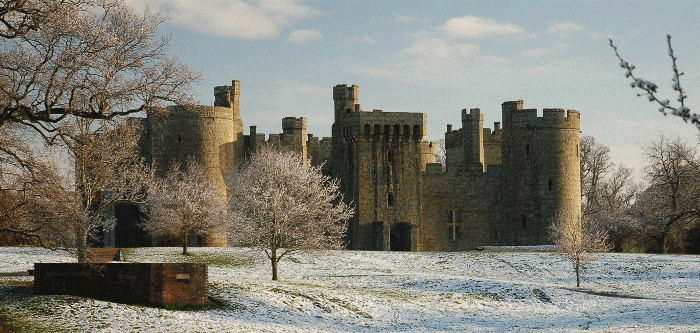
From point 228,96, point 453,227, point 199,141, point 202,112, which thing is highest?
point 228,96

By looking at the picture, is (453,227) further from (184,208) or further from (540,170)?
(184,208)

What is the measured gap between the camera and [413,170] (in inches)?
2448

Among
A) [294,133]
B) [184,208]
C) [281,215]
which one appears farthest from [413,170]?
[281,215]

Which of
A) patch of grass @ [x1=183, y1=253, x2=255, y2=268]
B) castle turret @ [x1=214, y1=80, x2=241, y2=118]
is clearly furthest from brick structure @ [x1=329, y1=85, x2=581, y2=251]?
patch of grass @ [x1=183, y1=253, x2=255, y2=268]

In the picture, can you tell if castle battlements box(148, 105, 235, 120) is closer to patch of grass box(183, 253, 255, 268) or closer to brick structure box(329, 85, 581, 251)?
brick structure box(329, 85, 581, 251)

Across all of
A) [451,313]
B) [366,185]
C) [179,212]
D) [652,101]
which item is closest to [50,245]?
[451,313]

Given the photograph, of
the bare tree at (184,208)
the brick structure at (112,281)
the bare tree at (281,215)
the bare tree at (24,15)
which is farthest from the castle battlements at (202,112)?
the bare tree at (24,15)

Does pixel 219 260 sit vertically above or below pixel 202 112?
below

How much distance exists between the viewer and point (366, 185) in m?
61.0

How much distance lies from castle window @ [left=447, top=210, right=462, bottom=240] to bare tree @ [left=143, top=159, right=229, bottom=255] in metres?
16.9

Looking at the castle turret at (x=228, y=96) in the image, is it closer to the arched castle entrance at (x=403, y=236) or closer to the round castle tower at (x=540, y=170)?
the arched castle entrance at (x=403, y=236)

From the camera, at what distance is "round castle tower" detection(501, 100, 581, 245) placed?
198ft

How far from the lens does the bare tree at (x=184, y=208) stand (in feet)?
162

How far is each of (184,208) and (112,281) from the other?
21709 mm
